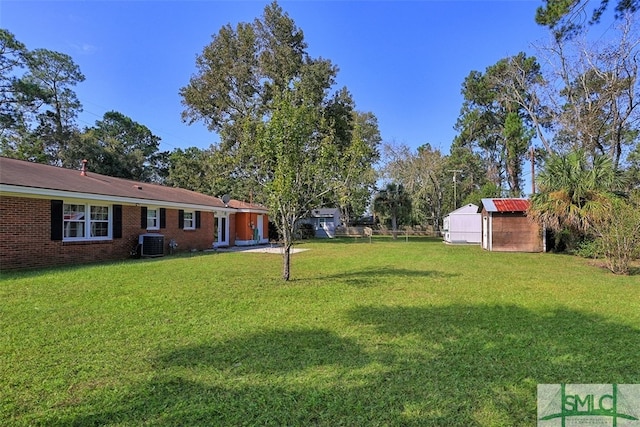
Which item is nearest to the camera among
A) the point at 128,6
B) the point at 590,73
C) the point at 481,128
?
the point at 128,6

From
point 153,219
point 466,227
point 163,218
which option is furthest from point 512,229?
point 153,219

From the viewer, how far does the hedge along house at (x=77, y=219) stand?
9.64 metres

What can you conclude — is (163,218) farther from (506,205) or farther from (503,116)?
(503,116)

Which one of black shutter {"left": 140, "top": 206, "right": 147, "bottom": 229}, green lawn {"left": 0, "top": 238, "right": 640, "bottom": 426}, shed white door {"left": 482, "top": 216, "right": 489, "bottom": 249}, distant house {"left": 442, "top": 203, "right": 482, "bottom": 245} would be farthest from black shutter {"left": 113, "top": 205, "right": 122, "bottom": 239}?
distant house {"left": 442, "top": 203, "right": 482, "bottom": 245}

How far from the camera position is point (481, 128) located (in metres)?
39.4

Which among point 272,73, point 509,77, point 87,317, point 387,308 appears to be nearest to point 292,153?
point 387,308

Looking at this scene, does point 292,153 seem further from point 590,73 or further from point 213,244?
point 590,73

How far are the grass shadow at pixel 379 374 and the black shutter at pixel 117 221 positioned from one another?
10592mm

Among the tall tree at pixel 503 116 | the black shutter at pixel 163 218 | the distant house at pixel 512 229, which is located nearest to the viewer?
the black shutter at pixel 163 218

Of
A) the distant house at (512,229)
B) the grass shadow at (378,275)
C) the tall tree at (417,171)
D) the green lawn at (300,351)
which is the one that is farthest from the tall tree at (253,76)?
the green lawn at (300,351)

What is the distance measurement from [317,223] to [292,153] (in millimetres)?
27977

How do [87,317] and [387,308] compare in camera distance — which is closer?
[87,317]

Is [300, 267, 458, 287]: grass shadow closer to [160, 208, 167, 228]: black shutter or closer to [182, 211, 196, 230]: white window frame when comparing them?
[160, 208, 167, 228]: black shutter

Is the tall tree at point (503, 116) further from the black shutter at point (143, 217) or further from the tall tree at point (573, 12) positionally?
the black shutter at point (143, 217)
